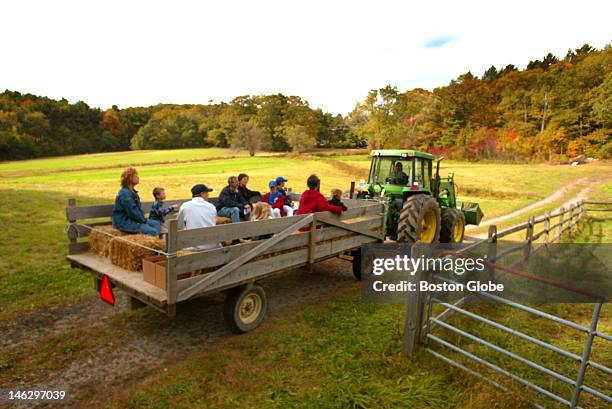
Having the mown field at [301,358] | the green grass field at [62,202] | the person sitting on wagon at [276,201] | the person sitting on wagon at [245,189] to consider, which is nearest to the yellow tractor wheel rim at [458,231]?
the mown field at [301,358]

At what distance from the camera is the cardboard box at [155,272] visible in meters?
4.00

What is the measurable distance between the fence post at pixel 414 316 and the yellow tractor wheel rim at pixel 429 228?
174 inches

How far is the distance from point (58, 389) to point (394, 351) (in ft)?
12.2

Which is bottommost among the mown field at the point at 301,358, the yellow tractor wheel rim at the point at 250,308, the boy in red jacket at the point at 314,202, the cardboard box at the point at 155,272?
the mown field at the point at 301,358

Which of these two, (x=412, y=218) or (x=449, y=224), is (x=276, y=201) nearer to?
(x=412, y=218)

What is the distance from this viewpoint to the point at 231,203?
698 cm

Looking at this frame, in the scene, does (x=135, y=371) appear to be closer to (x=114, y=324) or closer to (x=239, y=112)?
(x=114, y=324)

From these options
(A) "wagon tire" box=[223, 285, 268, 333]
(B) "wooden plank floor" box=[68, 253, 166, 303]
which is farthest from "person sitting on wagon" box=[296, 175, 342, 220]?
(B) "wooden plank floor" box=[68, 253, 166, 303]

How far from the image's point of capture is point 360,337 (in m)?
4.56

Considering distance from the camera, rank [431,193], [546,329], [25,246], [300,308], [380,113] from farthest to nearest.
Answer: [380,113] < [431,193] < [25,246] < [300,308] < [546,329]

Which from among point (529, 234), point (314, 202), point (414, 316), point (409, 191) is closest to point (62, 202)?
point (314, 202)

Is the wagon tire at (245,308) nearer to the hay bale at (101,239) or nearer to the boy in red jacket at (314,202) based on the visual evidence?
the boy in red jacket at (314,202)

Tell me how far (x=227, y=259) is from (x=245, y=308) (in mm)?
1003

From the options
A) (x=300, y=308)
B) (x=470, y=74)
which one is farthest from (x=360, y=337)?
(x=470, y=74)
